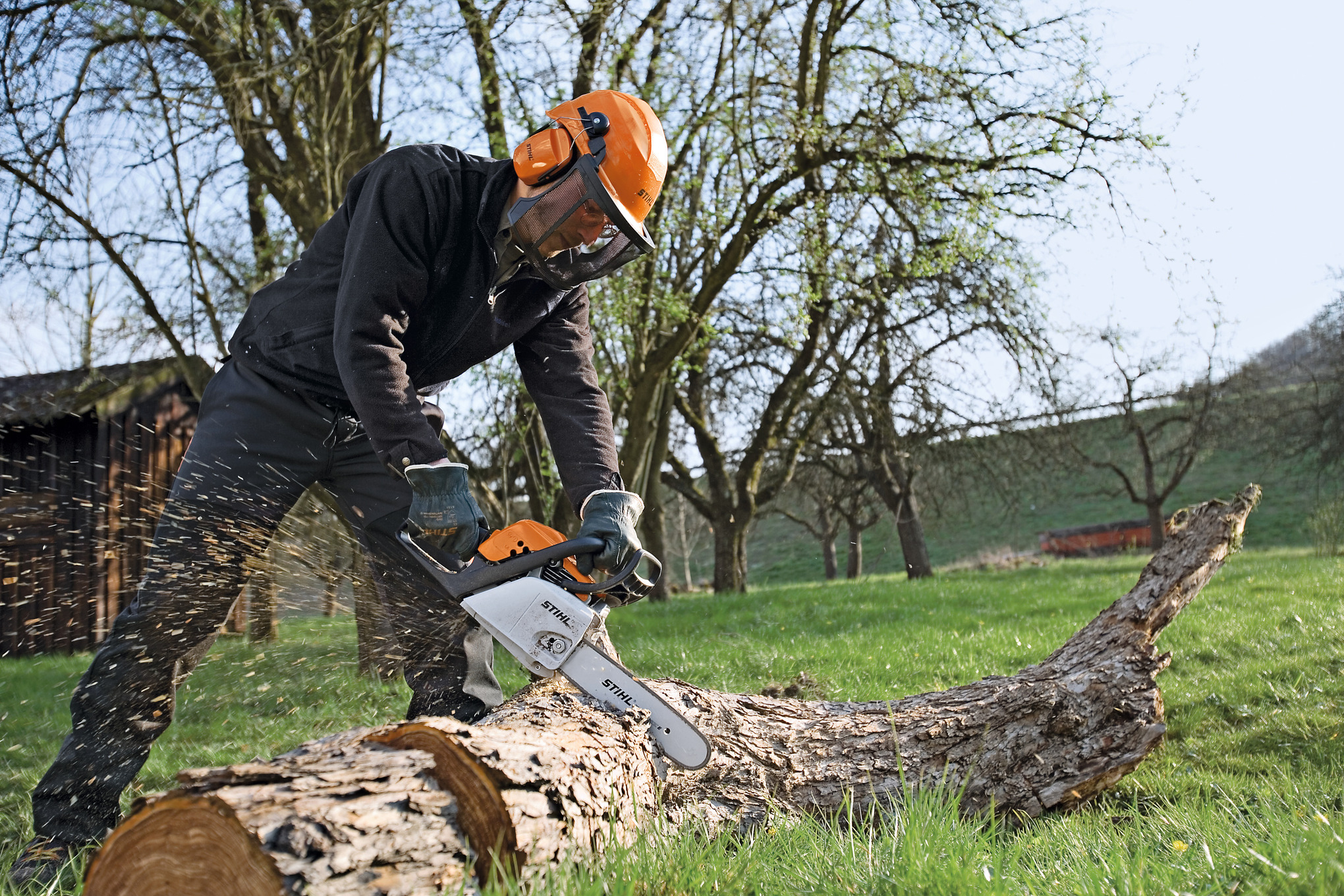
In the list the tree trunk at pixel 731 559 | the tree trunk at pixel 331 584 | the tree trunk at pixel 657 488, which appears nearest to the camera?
the tree trunk at pixel 331 584

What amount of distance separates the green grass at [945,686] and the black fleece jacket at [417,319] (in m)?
1.37

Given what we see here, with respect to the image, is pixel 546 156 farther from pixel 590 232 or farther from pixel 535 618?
pixel 535 618

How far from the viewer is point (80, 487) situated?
1100cm

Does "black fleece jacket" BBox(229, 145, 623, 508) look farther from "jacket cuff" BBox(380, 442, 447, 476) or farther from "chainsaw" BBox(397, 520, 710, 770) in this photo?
"chainsaw" BBox(397, 520, 710, 770)

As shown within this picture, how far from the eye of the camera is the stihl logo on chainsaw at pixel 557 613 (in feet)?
7.57

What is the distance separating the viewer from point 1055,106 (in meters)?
7.17

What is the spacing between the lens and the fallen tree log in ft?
4.43

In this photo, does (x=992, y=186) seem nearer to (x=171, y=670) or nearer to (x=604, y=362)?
(x=604, y=362)

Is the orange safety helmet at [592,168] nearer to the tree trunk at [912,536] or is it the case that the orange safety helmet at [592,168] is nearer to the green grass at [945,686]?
the green grass at [945,686]

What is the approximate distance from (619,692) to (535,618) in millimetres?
315

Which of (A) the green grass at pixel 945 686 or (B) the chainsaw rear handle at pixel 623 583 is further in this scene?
(B) the chainsaw rear handle at pixel 623 583

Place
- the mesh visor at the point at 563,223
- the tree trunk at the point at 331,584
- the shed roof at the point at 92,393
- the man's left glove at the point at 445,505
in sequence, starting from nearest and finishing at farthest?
1. the man's left glove at the point at 445,505
2. the mesh visor at the point at 563,223
3. the tree trunk at the point at 331,584
4. the shed roof at the point at 92,393

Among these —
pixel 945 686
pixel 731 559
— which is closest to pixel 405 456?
pixel 945 686

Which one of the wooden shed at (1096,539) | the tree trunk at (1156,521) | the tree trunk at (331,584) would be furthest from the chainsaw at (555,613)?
the wooden shed at (1096,539)
